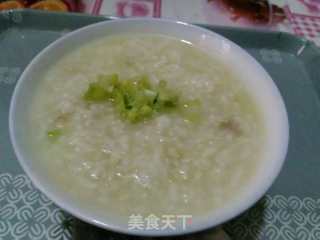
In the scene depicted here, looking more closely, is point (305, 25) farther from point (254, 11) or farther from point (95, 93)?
point (95, 93)

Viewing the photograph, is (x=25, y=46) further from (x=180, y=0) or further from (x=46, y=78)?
(x=180, y=0)

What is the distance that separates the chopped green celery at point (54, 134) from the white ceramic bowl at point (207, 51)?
6 centimetres

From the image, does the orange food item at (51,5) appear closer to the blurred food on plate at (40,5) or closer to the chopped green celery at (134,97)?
the blurred food on plate at (40,5)

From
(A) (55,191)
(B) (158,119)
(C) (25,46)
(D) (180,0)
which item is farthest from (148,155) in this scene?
(D) (180,0)

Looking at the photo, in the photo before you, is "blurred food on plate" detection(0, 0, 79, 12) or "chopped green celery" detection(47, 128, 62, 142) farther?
"blurred food on plate" detection(0, 0, 79, 12)

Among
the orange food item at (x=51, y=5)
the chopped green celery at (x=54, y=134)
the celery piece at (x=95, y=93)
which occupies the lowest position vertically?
the orange food item at (x=51, y=5)

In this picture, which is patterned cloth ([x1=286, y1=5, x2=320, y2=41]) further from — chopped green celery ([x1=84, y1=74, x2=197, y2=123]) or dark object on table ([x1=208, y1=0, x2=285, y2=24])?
chopped green celery ([x1=84, y1=74, x2=197, y2=123])

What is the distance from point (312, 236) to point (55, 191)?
71 cm

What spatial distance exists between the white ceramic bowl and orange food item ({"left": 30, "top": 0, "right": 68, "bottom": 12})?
0.48 metres

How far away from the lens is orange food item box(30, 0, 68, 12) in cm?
168

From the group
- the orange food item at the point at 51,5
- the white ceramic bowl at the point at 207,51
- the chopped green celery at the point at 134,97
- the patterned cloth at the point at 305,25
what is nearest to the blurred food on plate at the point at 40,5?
the orange food item at the point at 51,5

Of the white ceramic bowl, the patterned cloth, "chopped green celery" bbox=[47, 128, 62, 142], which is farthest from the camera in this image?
the patterned cloth

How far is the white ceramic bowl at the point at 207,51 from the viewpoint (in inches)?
34.0

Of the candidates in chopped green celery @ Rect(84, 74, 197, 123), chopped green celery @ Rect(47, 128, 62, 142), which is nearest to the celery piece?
chopped green celery @ Rect(84, 74, 197, 123)
